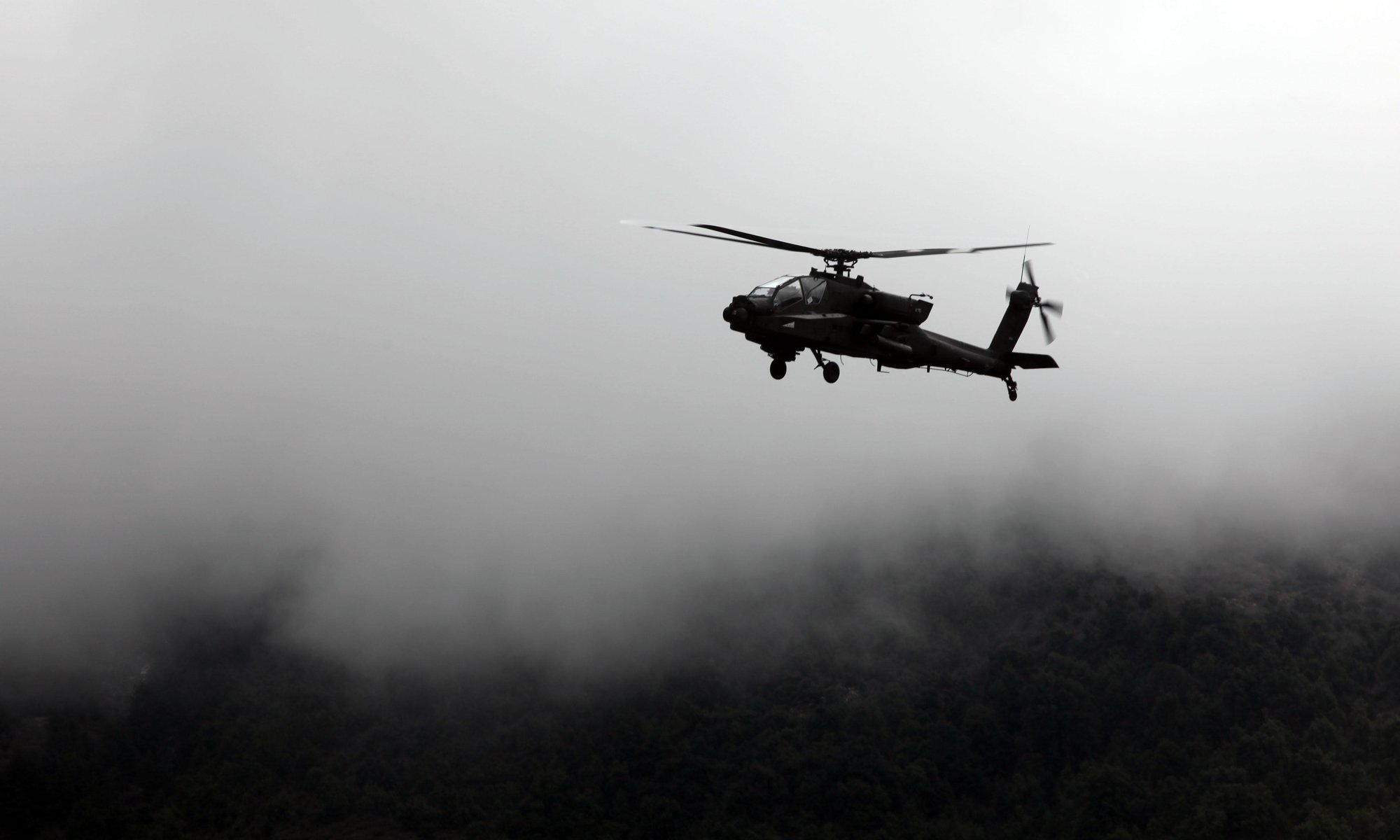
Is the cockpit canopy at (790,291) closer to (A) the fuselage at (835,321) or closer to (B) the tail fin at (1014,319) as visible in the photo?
(A) the fuselage at (835,321)

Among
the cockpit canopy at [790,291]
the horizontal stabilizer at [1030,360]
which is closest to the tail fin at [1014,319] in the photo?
the horizontal stabilizer at [1030,360]

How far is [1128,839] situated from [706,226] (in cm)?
16934

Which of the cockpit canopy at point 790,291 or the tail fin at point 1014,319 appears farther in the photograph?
the tail fin at point 1014,319

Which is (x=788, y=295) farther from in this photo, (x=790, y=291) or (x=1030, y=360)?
(x=1030, y=360)

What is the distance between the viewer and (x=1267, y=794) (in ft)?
656

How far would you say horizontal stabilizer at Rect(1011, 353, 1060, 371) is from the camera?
65.2 meters

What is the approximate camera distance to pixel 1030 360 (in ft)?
218

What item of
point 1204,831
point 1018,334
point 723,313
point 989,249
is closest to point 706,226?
point 723,313

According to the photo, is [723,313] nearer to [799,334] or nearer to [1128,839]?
[799,334]

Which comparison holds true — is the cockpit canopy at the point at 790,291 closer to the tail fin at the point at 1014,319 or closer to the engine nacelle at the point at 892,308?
the engine nacelle at the point at 892,308

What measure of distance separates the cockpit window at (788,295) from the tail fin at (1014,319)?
13.2m

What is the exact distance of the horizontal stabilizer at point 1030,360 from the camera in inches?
2569

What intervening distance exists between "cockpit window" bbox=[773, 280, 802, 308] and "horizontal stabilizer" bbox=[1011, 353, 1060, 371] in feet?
40.6

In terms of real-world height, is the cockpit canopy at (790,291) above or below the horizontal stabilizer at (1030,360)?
above
